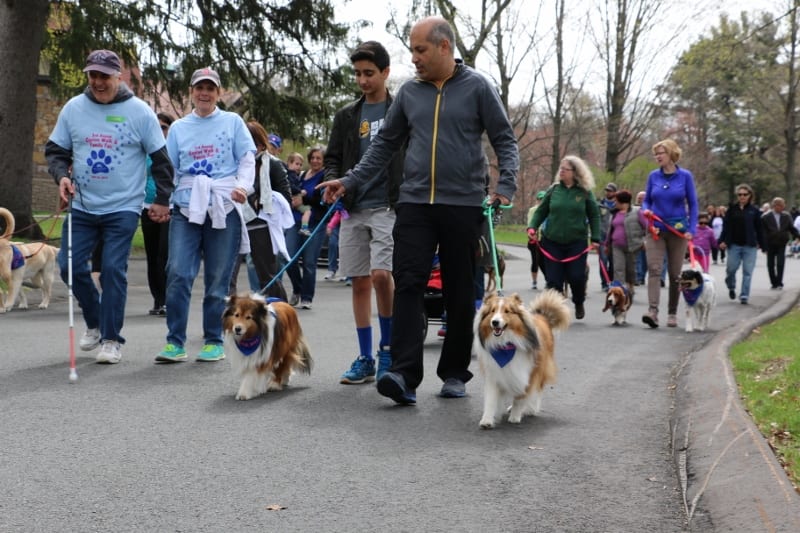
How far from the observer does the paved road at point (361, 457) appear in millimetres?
3768

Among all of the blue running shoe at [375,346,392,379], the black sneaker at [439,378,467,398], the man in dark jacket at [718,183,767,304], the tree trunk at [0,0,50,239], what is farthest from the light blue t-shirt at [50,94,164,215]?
the man in dark jacket at [718,183,767,304]

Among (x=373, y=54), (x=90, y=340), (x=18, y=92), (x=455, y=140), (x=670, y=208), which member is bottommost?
(x=90, y=340)

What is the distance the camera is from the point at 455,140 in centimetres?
590

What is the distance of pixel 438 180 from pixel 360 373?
5.69 ft

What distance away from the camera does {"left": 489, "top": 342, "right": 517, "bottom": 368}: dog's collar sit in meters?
5.56

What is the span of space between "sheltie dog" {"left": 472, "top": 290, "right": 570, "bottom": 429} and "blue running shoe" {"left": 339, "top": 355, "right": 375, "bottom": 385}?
4.53 feet

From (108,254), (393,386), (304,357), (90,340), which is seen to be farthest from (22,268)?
(393,386)

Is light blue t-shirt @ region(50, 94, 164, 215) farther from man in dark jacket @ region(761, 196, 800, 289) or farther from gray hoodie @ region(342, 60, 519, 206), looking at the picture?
man in dark jacket @ region(761, 196, 800, 289)

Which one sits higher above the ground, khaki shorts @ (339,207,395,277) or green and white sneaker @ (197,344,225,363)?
khaki shorts @ (339,207,395,277)

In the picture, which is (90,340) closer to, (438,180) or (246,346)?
(246,346)

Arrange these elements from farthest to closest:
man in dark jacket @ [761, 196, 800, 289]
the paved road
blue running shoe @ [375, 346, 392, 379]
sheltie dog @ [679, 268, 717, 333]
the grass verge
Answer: man in dark jacket @ [761, 196, 800, 289] < sheltie dog @ [679, 268, 717, 333] < blue running shoe @ [375, 346, 392, 379] < the grass verge < the paved road

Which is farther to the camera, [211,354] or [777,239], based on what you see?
[777,239]

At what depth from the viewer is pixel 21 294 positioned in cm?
1170

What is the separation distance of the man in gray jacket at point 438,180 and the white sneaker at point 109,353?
2577 mm
